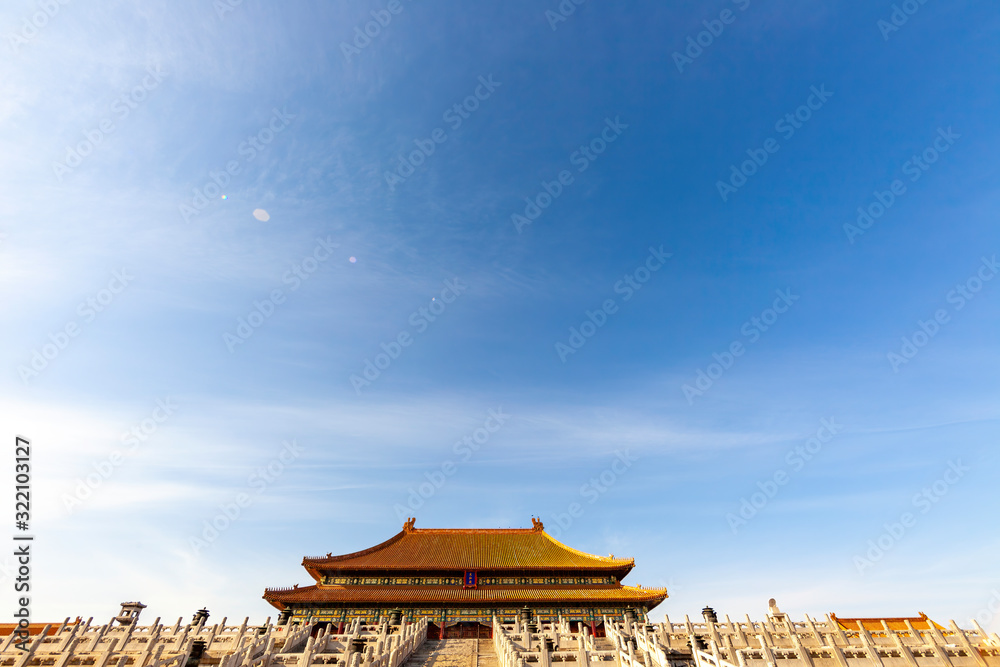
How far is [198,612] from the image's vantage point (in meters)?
24.7

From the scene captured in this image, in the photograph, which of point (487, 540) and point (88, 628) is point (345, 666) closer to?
point (88, 628)

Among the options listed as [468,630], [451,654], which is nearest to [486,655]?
[451,654]

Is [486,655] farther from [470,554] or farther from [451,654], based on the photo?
[470,554]

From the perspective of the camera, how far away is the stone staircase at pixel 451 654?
55.9ft

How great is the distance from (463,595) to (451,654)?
13.1 metres

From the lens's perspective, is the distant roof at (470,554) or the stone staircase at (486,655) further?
the distant roof at (470,554)

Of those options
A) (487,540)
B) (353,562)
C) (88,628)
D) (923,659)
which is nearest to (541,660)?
(923,659)

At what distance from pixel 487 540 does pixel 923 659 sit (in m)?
34.0

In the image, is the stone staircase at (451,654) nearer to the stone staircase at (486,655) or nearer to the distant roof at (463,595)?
the stone staircase at (486,655)

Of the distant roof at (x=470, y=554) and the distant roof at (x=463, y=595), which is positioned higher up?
the distant roof at (x=470, y=554)

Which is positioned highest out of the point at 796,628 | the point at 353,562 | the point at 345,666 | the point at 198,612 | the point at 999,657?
the point at 353,562

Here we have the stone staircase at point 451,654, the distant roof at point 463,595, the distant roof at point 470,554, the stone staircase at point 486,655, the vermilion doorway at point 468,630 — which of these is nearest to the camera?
the stone staircase at point 486,655

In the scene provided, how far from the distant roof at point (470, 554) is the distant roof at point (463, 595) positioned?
1625mm

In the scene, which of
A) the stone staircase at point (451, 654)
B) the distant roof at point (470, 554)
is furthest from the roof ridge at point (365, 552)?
the stone staircase at point (451, 654)
